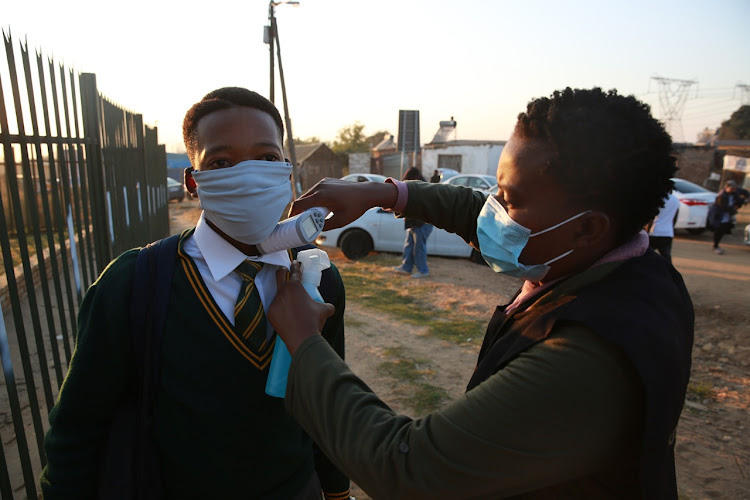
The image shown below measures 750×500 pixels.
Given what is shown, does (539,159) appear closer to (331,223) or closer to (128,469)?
(331,223)

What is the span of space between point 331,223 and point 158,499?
1070 millimetres

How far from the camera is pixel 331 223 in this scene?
5.89 feet

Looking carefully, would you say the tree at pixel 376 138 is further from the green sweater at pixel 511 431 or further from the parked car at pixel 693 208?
the green sweater at pixel 511 431

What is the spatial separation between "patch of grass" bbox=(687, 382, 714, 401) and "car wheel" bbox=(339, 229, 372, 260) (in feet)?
22.4

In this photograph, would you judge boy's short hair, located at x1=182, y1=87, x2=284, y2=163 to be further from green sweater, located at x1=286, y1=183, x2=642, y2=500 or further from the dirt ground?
the dirt ground

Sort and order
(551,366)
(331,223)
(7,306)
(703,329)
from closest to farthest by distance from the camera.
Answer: (551,366) → (331,223) → (7,306) → (703,329)

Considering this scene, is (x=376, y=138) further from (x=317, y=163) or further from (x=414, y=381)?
(x=414, y=381)

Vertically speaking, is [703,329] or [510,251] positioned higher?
[510,251]

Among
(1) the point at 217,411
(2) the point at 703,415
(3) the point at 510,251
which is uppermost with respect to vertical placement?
(3) the point at 510,251

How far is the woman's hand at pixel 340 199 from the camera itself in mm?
1752

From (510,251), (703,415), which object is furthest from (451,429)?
(703,415)

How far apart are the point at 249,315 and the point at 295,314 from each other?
0.22 m

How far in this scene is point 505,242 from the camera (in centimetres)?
146

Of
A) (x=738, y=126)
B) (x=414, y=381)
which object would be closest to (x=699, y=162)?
(x=738, y=126)
